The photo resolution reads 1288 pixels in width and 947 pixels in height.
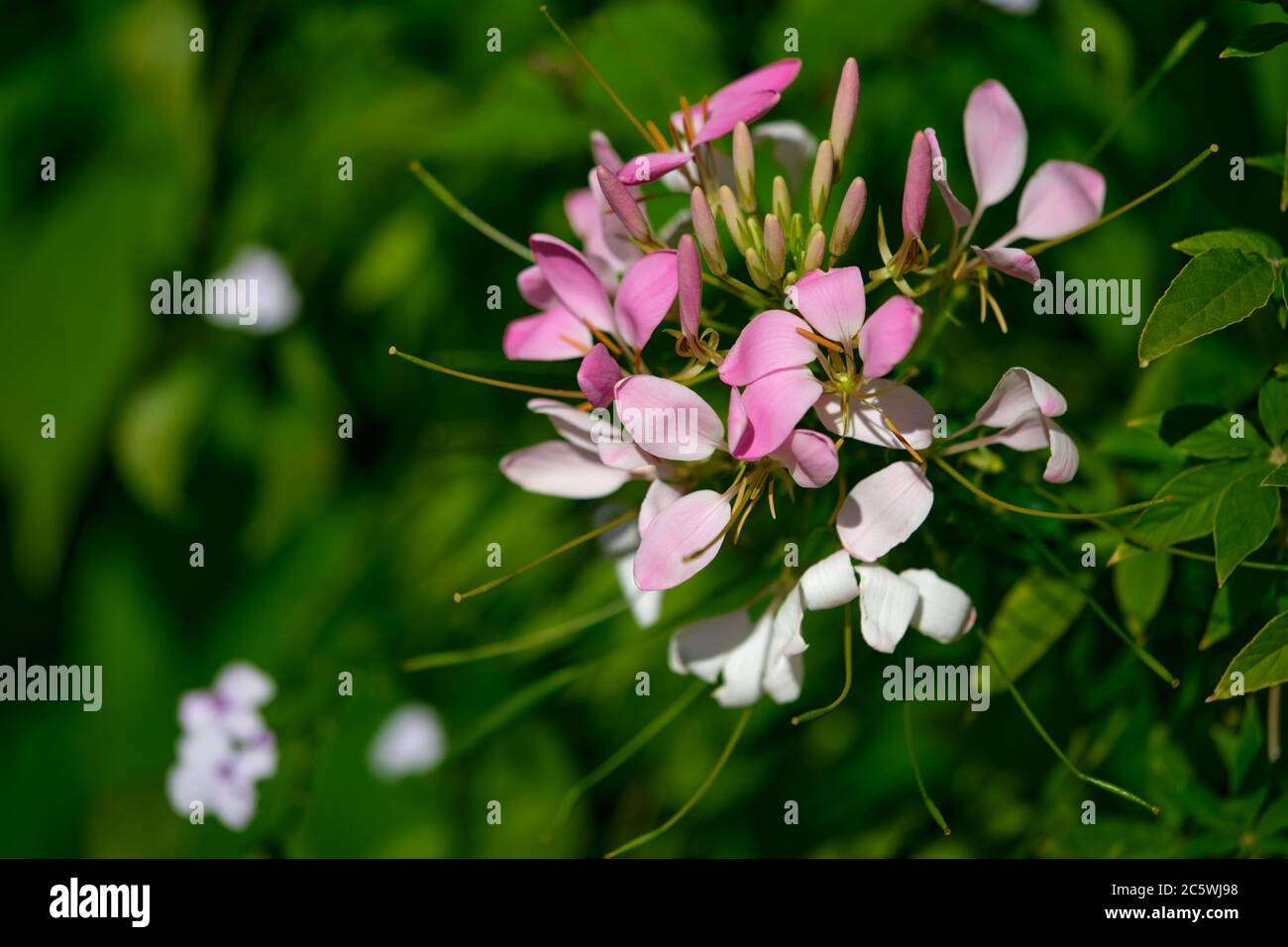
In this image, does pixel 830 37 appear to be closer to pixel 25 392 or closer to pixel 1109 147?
pixel 1109 147

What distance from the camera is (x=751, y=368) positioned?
0.54 metres

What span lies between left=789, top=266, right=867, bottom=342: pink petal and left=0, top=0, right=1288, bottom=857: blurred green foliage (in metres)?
0.15

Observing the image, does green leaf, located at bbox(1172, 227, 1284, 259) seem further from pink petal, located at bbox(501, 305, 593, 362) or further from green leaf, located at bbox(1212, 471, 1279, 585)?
pink petal, located at bbox(501, 305, 593, 362)

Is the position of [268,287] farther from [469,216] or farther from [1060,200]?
[1060,200]

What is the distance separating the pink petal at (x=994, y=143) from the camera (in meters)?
0.67

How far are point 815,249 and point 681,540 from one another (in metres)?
0.18

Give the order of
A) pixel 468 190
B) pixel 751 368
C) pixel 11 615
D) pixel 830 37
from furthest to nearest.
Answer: pixel 11 615 → pixel 468 190 → pixel 830 37 → pixel 751 368

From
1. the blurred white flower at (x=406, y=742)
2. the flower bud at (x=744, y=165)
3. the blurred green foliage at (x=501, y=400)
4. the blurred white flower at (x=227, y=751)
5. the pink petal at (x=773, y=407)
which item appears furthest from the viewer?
the blurred white flower at (x=406, y=742)

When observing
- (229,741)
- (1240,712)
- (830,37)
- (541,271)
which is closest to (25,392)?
(229,741)

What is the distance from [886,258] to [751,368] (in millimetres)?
126

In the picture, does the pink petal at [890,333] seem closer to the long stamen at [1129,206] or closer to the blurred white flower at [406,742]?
the long stamen at [1129,206]

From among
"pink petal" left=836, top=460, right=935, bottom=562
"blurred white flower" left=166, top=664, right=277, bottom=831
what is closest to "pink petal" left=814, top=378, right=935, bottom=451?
"pink petal" left=836, top=460, right=935, bottom=562

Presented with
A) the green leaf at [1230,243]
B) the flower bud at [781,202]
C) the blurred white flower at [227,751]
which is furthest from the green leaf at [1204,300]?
the blurred white flower at [227,751]

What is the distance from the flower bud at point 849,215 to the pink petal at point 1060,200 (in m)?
0.17
